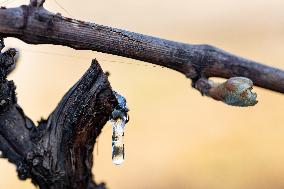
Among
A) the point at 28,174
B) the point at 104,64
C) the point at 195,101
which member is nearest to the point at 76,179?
the point at 28,174

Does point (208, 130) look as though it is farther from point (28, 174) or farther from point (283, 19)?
point (28, 174)

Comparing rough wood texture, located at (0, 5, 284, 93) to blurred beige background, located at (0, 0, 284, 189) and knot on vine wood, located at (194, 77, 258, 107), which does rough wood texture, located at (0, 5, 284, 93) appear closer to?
knot on vine wood, located at (194, 77, 258, 107)

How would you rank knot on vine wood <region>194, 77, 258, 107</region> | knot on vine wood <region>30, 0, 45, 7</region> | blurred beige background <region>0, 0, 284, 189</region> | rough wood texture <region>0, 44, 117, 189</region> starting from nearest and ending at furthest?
knot on vine wood <region>194, 77, 258, 107</region>
knot on vine wood <region>30, 0, 45, 7</region>
rough wood texture <region>0, 44, 117, 189</region>
blurred beige background <region>0, 0, 284, 189</region>

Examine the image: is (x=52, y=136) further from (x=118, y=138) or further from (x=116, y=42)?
(x=116, y=42)

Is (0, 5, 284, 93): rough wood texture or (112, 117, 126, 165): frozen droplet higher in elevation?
(0, 5, 284, 93): rough wood texture

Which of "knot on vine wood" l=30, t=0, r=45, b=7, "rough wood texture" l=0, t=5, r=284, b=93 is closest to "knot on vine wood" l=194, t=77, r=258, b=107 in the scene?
"rough wood texture" l=0, t=5, r=284, b=93
